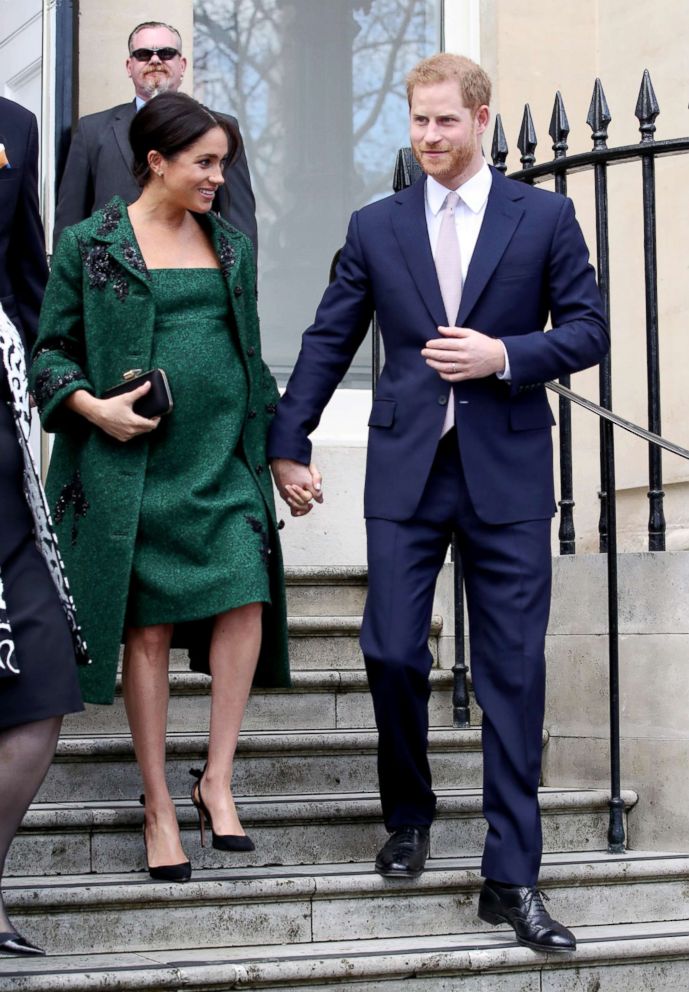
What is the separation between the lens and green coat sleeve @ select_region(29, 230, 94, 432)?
3.88 meters

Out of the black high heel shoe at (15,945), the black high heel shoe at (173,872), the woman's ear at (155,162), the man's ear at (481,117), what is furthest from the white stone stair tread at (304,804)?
the man's ear at (481,117)

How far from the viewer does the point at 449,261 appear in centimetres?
392

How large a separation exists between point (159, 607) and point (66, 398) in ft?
1.70

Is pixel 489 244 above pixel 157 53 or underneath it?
underneath

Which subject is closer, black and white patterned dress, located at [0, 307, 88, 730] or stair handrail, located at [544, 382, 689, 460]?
black and white patterned dress, located at [0, 307, 88, 730]

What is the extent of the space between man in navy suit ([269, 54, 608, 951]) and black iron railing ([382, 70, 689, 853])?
529 millimetres

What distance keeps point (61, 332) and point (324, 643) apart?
1536 mm

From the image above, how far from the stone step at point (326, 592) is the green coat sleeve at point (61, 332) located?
1.55m

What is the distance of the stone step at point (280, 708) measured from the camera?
4625 millimetres

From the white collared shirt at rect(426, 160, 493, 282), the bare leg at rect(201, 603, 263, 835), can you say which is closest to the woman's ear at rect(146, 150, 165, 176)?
the white collared shirt at rect(426, 160, 493, 282)

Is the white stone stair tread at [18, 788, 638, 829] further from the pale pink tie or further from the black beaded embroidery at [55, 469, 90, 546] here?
the pale pink tie

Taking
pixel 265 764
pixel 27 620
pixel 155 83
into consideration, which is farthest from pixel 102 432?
pixel 155 83

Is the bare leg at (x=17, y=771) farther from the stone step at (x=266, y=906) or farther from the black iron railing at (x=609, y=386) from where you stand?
the black iron railing at (x=609, y=386)

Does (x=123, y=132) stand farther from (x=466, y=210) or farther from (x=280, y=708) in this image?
(x=280, y=708)
